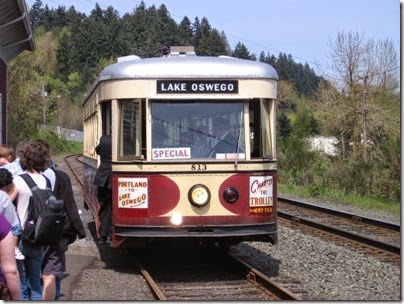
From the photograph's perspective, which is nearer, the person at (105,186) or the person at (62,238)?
the person at (62,238)

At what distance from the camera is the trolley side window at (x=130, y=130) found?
30.3ft

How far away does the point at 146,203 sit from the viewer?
908 centimetres

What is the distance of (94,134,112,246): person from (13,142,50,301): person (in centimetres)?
326

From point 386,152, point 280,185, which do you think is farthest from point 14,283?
point 280,185

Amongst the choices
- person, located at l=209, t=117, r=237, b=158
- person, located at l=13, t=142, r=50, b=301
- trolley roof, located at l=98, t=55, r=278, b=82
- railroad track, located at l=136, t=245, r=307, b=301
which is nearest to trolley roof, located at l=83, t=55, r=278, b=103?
trolley roof, located at l=98, t=55, r=278, b=82

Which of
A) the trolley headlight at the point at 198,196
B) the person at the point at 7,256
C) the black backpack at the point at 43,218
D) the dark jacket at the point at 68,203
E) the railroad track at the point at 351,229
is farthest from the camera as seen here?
the railroad track at the point at 351,229

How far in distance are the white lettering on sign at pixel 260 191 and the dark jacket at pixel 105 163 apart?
1.76 metres

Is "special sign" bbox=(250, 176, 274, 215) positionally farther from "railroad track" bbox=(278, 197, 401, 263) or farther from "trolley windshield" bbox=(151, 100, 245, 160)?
"railroad track" bbox=(278, 197, 401, 263)

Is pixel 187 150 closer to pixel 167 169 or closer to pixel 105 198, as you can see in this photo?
pixel 167 169

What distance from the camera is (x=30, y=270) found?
631cm

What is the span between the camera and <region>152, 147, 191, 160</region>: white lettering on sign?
9.14m

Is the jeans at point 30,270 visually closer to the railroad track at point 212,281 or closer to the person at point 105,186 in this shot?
the railroad track at point 212,281

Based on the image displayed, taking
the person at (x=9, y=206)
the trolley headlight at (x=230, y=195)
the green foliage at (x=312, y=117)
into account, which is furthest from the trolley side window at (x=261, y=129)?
the green foliage at (x=312, y=117)

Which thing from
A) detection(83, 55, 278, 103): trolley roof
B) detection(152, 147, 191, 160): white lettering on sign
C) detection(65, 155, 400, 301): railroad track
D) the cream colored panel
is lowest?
detection(65, 155, 400, 301): railroad track
